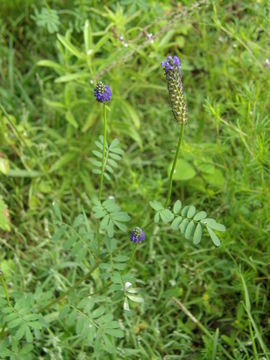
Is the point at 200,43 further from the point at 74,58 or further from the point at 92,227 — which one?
the point at 92,227

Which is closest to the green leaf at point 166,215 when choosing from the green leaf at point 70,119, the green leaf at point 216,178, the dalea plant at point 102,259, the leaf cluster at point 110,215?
the dalea plant at point 102,259

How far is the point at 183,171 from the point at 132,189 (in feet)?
0.89

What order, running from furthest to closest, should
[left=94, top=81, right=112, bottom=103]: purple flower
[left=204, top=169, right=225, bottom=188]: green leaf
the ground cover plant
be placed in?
[left=204, top=169, right=225, bottom=188]: green leaf, the ground cover plant, [left=94, top=81, right=112, bottom=103]: purple flower

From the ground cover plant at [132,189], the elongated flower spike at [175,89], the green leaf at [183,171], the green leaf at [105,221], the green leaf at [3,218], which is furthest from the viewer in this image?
the green leaf at [183,171]

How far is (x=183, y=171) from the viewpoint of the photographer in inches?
98.7

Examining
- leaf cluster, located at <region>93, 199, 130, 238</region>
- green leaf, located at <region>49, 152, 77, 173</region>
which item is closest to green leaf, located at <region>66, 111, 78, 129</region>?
green leaf, located at <region>49, 152, 77, 173</region>

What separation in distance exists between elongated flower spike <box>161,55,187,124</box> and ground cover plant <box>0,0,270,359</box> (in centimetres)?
35

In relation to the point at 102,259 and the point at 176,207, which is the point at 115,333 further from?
the point at 176,207

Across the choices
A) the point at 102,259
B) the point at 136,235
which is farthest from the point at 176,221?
the point at 102,259

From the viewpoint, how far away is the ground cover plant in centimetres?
197

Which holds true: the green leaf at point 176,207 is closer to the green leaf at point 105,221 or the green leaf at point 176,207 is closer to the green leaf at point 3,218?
the green leaf at point 105,221

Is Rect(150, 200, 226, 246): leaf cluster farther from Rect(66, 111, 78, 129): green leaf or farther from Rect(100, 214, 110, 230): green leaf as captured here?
Rect(66, 111, 78, 129): green leaf

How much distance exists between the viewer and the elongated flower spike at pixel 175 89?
1.37 meters

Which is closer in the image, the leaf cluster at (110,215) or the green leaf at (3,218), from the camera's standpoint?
the leaf cluster at (110,215)
